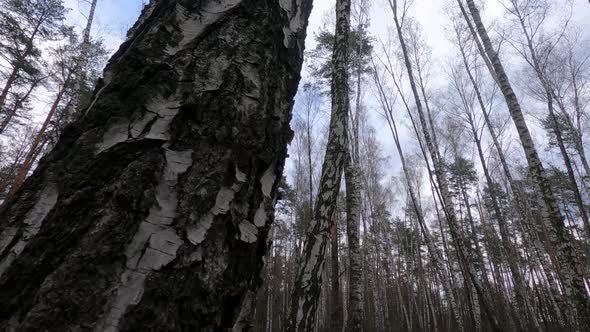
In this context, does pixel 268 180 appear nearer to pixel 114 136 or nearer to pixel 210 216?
pixel 210 216

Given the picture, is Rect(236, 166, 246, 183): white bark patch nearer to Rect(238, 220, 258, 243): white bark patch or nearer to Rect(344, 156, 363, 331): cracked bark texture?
Rect(238, 220, 258, 243): white bark patch

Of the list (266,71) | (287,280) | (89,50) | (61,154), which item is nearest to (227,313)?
(61,154)

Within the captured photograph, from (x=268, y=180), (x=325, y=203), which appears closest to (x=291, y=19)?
(x=268, y=180)

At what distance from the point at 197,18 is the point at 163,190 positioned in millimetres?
396

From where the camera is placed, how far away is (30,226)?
0.46m

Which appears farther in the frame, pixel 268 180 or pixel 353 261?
pixel 353 261

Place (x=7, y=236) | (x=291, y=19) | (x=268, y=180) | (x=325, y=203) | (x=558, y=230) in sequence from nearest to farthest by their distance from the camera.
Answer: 1. (x=7, y=236)
2. (x=268, y=180)
3. (x=291, y=19)
4. (x=325, y=203)
5. (x=558, y=230)

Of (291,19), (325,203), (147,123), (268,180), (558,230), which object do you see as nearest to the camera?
(147,123)

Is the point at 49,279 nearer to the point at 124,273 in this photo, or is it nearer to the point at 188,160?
the point at 124,273

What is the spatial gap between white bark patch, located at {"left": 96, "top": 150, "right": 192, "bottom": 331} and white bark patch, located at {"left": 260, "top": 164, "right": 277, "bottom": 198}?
0.16 m

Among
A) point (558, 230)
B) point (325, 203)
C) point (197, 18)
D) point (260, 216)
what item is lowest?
point (260, 216)

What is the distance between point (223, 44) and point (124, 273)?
1.55 ft

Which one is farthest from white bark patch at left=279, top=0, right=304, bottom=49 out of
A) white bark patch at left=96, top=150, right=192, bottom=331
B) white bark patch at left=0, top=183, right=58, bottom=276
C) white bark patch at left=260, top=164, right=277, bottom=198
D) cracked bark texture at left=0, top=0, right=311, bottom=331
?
white bark patch at left=0, top=183, right=58, bottom=276

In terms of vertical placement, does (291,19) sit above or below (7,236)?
above
